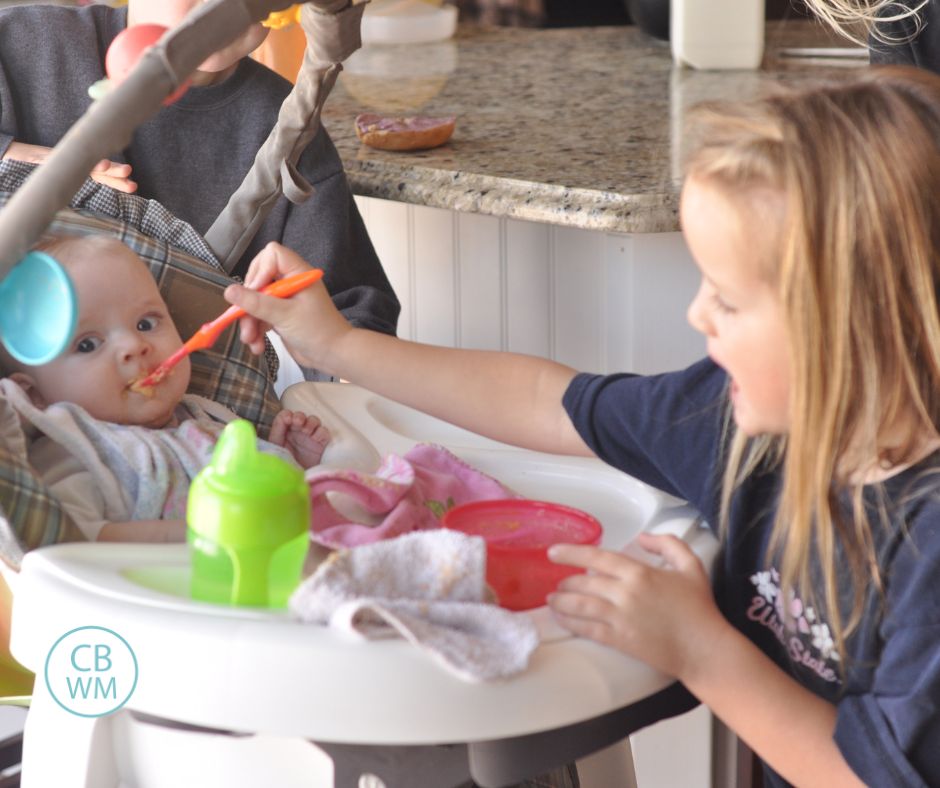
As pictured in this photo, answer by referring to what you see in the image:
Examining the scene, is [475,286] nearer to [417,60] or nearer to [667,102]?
[667,102]

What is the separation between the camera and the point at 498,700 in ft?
2.50

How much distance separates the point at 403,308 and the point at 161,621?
1.11 meters

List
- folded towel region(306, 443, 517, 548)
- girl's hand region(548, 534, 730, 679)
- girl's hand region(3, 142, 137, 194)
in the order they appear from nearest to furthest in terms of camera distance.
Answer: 1. girl's hand region(548, 534, 730, 679)
2. folded towel region(306, 443, 517, 548)
3. girl's hand region(3, 142, 137, 194)

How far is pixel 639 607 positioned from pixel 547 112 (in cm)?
121

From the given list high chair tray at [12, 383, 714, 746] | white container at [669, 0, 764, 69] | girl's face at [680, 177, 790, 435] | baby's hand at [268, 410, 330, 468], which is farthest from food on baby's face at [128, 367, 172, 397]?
white container at [669, 0, 764, 69]

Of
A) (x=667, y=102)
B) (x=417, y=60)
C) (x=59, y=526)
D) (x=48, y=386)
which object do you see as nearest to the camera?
(x=59, y=526)

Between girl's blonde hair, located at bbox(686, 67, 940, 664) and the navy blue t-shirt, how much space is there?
20 millimetres

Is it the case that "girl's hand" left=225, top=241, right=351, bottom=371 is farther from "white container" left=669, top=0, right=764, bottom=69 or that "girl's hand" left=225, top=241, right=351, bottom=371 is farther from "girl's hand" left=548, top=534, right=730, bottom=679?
"white container" left=669, top=0, right=764, bottom=69

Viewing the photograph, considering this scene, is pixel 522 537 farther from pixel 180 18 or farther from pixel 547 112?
pixel 547 112

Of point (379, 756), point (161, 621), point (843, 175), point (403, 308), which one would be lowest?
point (403, 308)

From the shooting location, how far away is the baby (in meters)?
1.02

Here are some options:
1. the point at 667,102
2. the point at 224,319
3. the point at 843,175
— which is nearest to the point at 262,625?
the point at 224,319

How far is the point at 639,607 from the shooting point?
840 millimetres

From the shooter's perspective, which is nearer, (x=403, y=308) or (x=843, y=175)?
(x=843, y=175)
